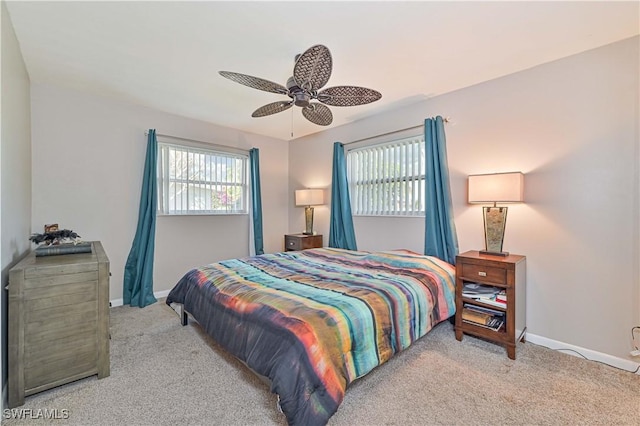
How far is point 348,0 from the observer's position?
5.64 feet

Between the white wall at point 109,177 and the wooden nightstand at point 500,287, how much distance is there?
340 cm

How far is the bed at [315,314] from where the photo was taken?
1377 mm

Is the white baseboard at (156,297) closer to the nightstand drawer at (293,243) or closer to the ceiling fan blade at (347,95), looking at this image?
the nightstand drawer at (293,243)

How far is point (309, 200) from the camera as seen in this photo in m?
4.43

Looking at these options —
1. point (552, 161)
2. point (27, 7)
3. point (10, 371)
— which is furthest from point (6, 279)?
point (552, 161)

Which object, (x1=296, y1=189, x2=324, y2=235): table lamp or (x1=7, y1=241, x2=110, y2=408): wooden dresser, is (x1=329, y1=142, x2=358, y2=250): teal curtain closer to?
(x1=296, y1=189, x2=324, y2=235): table lamp

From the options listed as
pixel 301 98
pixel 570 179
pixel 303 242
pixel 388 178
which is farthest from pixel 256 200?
pixel 570 179

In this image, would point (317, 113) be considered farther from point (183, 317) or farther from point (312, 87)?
point (183, 317)

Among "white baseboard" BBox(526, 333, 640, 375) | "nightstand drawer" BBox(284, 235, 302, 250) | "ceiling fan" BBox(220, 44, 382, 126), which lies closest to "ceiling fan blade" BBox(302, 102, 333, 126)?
"ceiling fan" BBox(220, 44, 382, 126)

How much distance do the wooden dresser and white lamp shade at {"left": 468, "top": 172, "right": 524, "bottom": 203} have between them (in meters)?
3.10

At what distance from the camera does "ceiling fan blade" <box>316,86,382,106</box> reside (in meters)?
2.13

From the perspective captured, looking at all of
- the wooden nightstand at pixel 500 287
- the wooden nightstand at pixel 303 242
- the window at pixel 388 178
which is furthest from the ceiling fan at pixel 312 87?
the wooden nightstand at pixel 303 242

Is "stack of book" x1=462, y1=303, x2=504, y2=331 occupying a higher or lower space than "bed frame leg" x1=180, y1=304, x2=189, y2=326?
higher

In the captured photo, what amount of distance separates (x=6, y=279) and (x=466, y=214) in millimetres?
3782
